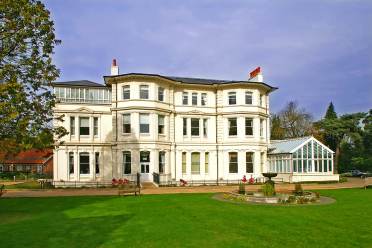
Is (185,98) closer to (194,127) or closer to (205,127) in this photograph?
(194,127)

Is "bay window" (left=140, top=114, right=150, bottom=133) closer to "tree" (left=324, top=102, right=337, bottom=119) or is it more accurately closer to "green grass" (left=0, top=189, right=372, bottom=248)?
"green grass" (left=0, top=189, right=372, bottom=248)

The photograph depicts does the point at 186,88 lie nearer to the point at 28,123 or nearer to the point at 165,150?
the point at 165,150

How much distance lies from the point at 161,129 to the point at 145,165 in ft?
13.5

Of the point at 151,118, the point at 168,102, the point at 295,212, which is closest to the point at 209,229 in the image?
the point at 295,212

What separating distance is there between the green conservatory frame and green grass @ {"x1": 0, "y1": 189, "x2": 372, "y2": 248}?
17353mm

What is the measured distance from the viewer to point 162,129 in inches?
1401

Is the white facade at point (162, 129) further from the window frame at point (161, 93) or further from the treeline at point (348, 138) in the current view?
the treeline at point (348, 138)

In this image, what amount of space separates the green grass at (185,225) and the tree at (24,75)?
3460mm

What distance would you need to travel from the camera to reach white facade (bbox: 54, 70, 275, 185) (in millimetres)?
33812

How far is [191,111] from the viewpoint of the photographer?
37.8 m

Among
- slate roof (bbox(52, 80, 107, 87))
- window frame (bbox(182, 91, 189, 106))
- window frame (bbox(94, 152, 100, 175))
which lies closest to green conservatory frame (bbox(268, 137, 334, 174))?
window frame (bbox(182, 91, 189, 106))

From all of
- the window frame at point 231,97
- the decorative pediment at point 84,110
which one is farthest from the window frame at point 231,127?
the decorative pediment at point 84,110

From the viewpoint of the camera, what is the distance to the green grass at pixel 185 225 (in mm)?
10703

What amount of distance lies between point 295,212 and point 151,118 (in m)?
20.1
